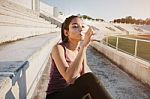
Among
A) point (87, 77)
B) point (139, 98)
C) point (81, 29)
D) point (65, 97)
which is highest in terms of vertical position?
point (81, 29)

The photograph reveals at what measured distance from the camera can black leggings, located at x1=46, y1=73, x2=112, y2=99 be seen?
2119mm

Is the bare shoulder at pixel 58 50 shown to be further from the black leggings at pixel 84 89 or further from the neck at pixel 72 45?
the black leggings at pixel 84 89

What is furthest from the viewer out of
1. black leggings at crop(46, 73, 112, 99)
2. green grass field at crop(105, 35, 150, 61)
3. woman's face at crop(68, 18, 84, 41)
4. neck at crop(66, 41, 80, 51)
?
green grass field at crop(105, 35, 150, 61)

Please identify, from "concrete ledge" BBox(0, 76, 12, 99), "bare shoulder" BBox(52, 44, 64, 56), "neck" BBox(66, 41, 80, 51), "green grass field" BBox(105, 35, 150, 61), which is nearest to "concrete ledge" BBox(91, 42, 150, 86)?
"green grass field" BBox(105, 35, 150, 61)

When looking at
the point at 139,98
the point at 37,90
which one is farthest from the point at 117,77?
the point at 37,90

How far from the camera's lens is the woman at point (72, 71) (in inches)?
86.4

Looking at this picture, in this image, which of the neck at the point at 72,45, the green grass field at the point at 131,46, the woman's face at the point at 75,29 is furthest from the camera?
the green grass field at the point at 131,46

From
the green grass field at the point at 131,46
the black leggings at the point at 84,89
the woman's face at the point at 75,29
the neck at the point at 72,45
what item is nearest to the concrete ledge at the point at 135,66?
the green grass field at the point at 131,46

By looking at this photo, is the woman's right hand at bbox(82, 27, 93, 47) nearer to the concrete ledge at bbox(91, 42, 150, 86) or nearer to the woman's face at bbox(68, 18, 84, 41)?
the woman's face at bbox(68, 18, 84, 41)

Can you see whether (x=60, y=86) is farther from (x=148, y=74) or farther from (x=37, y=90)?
(x=148, y=74)

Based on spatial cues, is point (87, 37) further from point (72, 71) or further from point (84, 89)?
point (84, 89)

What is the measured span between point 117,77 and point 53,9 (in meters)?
53.9

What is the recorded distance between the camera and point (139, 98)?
5.36 metres

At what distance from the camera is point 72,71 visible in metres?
2.35
